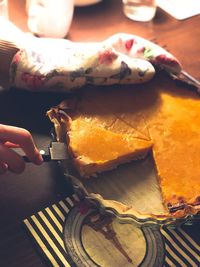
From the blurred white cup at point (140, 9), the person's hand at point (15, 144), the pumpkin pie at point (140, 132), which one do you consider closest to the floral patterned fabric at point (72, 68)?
the pumpkin pie at point (140, 132)

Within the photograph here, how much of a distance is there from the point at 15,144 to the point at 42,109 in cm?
14

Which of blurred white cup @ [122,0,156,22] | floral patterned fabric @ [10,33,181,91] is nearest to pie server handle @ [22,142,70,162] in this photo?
floral patterned fabric @ [10,33,181,91]

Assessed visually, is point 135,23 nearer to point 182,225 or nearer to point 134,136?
point 134,136

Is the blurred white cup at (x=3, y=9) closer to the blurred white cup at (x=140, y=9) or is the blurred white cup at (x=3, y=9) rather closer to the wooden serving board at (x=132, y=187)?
the blurred white cup at (x=140, y=9)

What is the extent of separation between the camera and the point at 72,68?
655 millimetres

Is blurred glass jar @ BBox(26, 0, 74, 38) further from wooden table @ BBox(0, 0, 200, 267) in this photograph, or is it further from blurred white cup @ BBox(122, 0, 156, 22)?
blurred white cup @ BBox(122, 0, 156, 22)

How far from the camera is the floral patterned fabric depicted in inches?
25.8

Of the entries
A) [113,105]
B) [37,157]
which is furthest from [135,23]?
[37,157]

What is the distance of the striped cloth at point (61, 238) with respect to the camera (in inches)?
20.8

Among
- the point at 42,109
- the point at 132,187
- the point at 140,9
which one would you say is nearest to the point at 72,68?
the point at 42,109

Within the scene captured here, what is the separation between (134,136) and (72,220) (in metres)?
0.16

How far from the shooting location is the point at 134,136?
643mm

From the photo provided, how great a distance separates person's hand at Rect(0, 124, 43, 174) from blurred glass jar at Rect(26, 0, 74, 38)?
382mm

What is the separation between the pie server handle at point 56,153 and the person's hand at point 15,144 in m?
0.01
